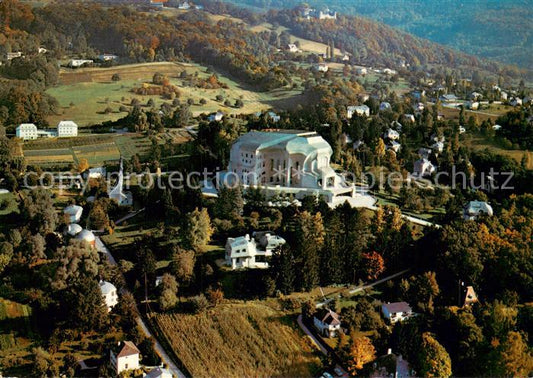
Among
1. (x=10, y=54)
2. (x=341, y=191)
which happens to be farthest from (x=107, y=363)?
(x=10, y=54)

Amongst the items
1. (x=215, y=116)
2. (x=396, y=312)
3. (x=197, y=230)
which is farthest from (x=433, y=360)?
(x=215, y=116)

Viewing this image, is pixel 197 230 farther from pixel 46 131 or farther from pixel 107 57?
pixel 107 57

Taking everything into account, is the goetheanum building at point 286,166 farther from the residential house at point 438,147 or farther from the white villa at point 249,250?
the residential house at point 438,147

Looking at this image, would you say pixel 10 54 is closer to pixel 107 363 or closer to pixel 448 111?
pixel 448 111

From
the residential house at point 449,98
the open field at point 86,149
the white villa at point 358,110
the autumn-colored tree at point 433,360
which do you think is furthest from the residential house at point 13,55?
the autumn-colored tree at point 433,360

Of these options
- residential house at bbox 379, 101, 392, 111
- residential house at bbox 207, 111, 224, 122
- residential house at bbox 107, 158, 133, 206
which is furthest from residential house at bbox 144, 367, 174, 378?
residential house at bbox 379, 101, 392, 111

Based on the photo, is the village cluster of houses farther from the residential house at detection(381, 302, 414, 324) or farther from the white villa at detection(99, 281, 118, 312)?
the residential house at detection(381, 302, 414, 324)
